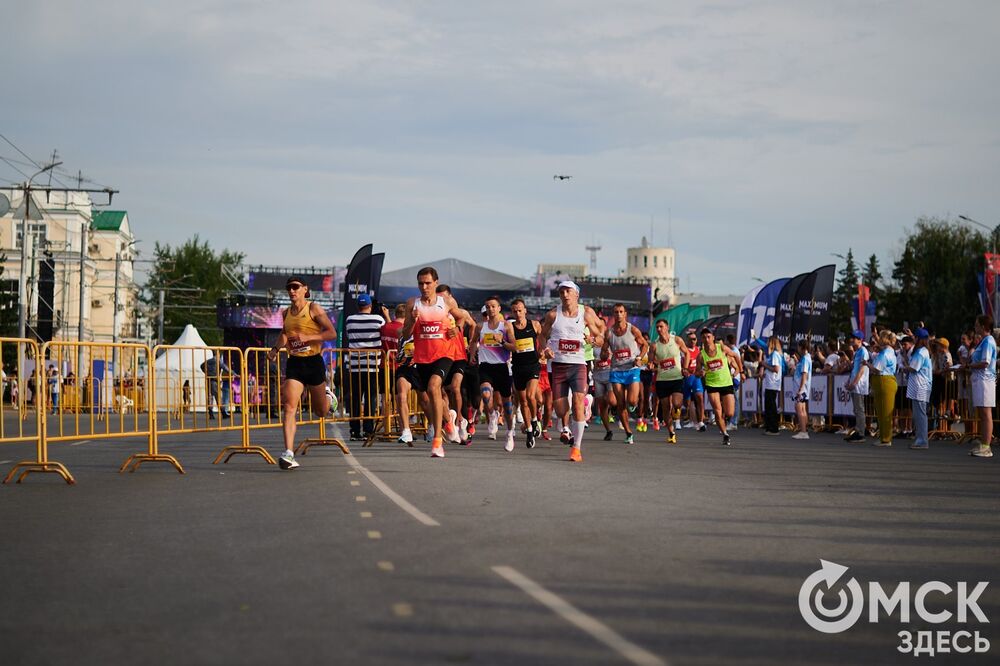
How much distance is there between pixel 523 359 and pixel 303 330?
19.1 ft

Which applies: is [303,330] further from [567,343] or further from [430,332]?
[567,343]

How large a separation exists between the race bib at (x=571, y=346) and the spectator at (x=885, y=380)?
778 centimetres

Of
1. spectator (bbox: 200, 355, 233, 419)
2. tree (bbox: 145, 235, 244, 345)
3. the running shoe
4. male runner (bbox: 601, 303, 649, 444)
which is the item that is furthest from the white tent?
tree (bbox: 145, 235, 244, 345)

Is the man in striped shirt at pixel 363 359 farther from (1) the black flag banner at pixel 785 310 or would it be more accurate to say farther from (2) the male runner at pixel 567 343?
(1) the black flag banner at pixel 785 310

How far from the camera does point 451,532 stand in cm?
869

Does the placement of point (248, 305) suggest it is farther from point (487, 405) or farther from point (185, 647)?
point (185, 647)

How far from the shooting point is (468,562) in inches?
291

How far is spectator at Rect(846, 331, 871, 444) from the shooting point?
24.3 metres

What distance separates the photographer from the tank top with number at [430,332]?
1706 cm

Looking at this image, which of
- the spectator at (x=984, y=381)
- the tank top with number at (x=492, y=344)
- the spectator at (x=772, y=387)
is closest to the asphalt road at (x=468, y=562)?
the spectator at (x=984, y=381)

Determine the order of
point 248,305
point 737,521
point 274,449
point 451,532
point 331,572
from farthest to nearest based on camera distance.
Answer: point 248,305 < point 274,449 < point 737,521 < point 451,532 < point 331,572

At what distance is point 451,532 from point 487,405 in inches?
557

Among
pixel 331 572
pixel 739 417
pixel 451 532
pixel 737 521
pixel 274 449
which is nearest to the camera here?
pixel 331 572

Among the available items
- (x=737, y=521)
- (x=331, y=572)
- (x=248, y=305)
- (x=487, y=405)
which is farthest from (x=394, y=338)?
(x=248, y=305)
